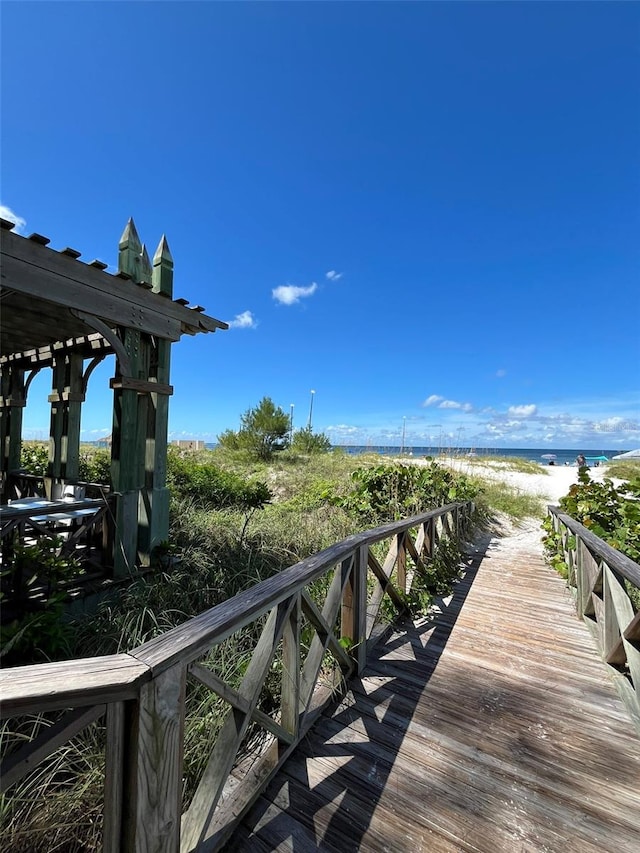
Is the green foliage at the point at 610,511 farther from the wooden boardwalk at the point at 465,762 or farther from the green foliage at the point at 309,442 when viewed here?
the green foliage at the point at 309,442

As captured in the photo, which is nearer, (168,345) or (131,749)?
(131,749)

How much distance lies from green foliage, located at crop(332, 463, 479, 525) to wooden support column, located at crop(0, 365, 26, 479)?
5273 mm

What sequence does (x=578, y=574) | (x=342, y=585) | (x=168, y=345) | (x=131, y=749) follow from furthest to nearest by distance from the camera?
1. (x=168, y=345)
2. (x=578, y=574)
3. (x=342, y=585)
4. (x=131, y=749)

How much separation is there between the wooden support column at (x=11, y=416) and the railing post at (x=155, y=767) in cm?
648

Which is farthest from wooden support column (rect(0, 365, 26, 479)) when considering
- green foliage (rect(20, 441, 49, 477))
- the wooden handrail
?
the wooden handrail

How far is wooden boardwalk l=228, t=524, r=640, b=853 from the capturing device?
1.46 metres

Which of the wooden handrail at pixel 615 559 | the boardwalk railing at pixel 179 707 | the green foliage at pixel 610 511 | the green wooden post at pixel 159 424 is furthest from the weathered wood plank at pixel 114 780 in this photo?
the green foliage at pixel 610 511

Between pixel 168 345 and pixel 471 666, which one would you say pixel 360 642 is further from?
pixel 168 345

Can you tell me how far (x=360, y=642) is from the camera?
2531 mm

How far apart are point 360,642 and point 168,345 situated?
3.46 metres

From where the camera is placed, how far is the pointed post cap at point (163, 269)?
160 inches

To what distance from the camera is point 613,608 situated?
258cm

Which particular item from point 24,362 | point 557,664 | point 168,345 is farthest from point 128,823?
point 24,362

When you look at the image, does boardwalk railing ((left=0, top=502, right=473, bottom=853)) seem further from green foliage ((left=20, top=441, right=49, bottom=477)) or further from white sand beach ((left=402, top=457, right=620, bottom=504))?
white sand beach ((left=402, top=457, right=620, bottom=504))
